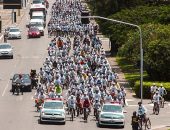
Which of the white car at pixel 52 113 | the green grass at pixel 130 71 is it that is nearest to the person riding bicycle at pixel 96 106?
the white car at pixel 52 113

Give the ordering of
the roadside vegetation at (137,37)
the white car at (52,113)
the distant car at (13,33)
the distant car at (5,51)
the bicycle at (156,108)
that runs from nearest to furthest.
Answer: the white car at (52,113) → the bicycle at (156,108) → the roadside vegetation at (137,37) → the distant car at (5,51) → the distant car at (13,33)

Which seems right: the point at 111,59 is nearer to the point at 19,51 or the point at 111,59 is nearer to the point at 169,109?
the point at 19,51

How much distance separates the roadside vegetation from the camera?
58.6 metres

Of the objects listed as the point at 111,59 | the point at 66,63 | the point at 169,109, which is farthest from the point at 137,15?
the point at 169,109

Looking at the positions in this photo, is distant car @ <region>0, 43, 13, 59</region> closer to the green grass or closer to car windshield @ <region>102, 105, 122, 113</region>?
the green grass

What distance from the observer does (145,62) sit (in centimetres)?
5847

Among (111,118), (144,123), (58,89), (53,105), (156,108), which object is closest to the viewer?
(144,123)

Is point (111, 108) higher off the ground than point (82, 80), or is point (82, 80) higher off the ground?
point (82, 80)

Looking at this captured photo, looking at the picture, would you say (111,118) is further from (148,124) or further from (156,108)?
(156,108)

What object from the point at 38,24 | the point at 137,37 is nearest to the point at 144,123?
the point at 137,37

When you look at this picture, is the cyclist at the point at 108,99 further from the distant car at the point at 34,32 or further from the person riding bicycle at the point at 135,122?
the distant car at the point at 34,32

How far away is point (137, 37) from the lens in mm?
64562

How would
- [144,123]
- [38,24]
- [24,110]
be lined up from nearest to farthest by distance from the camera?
[144,123]
[24,110]
[38,24]

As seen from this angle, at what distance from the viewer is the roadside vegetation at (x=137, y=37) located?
58.6m
